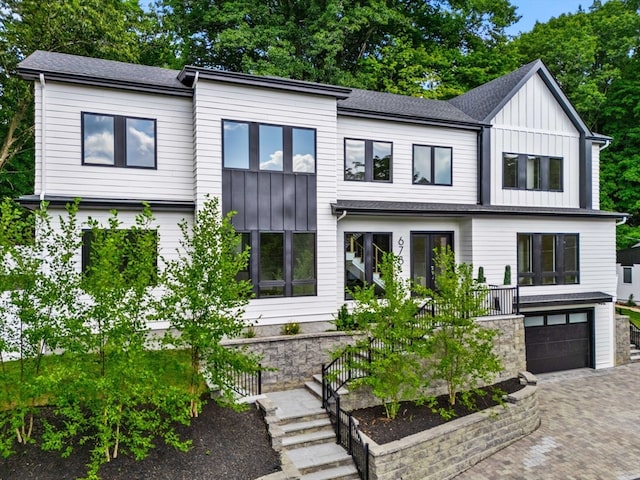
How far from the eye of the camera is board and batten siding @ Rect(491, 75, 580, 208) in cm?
1641

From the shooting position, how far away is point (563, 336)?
642 inches

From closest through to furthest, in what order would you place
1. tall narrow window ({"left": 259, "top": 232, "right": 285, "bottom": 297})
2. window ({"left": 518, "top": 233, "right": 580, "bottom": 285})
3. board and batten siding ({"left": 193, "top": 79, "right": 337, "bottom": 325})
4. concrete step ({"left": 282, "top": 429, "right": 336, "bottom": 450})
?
concrete step ({"left": 282, "top": 429, "right": 336, "bottom": 450}), board and batten siding ({"left": 193, "top": 79, "right": 337, "bottom": 325}), tall narrow window ({"left": 259, "top": 232, "right": 285, "bottom": 297}), window ({"left": 518, "top": 233, "right": 580, "bottom": 285})

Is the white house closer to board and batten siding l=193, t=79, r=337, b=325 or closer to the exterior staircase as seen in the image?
board and batten siding l=193, t=79, r=337, b=325

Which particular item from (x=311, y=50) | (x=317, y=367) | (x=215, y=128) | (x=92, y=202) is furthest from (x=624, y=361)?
(x=311, y=50)

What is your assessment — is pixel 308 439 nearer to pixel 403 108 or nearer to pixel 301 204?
pixel 301 204

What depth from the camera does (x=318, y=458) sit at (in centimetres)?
859

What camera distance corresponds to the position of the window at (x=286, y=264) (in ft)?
40.5

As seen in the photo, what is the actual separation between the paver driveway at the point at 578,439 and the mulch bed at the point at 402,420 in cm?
121

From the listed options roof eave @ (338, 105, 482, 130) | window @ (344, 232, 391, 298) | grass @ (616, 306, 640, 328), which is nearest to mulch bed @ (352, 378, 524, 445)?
window @ (344, 232, 391, 298)

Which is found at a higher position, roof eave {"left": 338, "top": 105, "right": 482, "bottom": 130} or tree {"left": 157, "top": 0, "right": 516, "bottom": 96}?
tree {"left": 157, "top": 0, "right": 516, "bottom": 96}

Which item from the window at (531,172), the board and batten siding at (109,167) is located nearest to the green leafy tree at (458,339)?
the window at (531,172)

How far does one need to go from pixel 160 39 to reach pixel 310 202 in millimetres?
20021

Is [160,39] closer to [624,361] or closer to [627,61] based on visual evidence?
[624,361]

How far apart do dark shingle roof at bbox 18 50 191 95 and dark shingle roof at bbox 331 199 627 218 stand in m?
6.14
